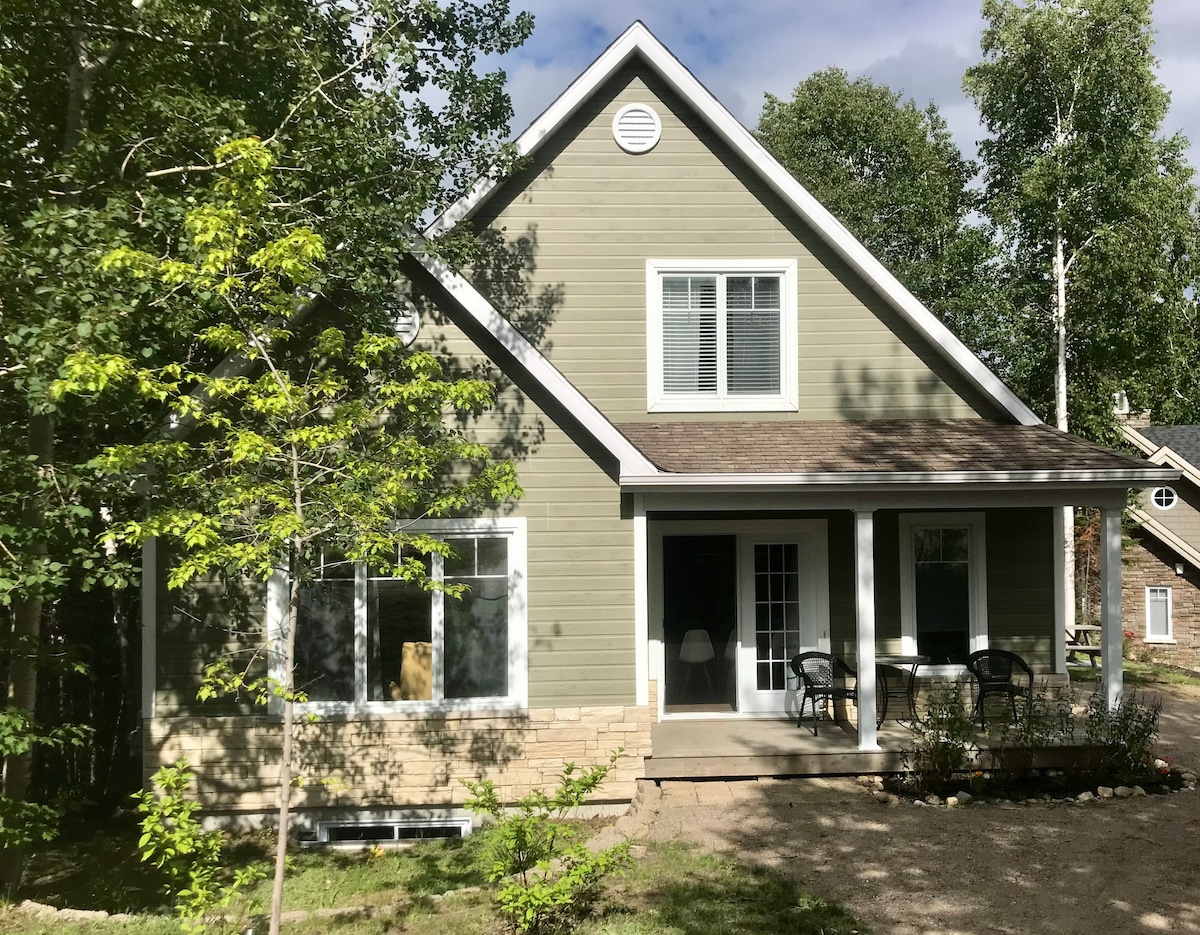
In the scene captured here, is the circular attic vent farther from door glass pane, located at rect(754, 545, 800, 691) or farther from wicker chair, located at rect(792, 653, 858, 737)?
wicker chair, located at rect(792, 653, 858, 737)

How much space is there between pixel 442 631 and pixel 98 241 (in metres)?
4.37

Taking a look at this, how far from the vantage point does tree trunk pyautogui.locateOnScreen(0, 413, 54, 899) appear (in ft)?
23.5

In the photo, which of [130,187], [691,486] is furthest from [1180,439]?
[130,187]

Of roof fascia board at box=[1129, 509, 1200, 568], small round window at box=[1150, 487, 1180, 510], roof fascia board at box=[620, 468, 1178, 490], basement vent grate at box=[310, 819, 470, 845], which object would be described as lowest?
basement vent grate at box=[310, 819, 470, 845]

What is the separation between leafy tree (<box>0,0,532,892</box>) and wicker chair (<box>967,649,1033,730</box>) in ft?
24.4

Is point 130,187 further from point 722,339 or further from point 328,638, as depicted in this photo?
point 722,339

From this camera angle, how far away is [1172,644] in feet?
74.1

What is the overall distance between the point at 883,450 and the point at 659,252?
11.5 feet

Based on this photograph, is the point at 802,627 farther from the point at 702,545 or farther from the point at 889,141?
the point at 889,141

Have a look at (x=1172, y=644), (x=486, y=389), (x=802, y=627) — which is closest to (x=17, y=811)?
(x=486, y=389)

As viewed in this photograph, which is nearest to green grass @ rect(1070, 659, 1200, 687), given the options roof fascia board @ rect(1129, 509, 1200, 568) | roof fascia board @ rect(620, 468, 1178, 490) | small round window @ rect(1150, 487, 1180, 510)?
roof fascia board @ rect(1129, 509, 1200, 568)

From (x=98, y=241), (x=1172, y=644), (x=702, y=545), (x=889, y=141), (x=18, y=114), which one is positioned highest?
(x=889, y=141)

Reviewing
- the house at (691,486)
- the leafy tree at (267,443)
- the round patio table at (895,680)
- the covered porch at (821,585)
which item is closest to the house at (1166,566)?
the covered porch at (821,585)

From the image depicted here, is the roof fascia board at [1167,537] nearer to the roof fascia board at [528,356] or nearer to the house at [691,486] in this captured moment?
the house at [691,486]
